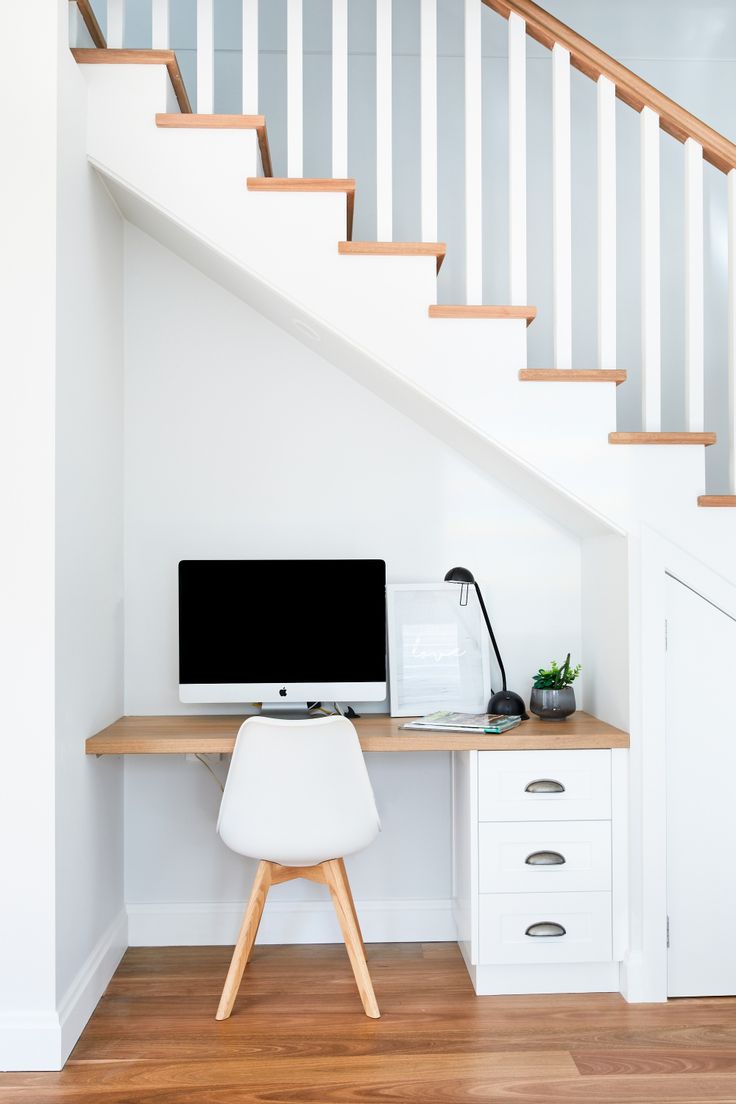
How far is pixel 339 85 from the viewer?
2.44m

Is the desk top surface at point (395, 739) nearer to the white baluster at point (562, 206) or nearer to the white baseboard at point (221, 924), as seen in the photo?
the white baseboard at point (221, 924)

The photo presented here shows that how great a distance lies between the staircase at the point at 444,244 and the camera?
7.82 feet

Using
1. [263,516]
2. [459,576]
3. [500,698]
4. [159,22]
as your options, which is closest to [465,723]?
[500,698]

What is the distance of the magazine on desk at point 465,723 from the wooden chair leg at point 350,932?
43 centimetres

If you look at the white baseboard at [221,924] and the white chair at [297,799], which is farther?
the white baseboard at [221,924]

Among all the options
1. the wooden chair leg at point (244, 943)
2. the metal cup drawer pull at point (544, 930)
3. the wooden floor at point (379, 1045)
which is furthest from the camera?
the metal cup drawer pull at point (544, 930)

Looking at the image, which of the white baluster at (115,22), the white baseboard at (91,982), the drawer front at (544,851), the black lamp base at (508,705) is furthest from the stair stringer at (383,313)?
the white baseboard at (91,982)

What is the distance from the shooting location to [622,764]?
2451mm

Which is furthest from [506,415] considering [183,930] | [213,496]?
[183,930]

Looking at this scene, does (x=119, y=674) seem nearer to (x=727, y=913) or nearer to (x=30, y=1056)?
(x=30, y=1056)

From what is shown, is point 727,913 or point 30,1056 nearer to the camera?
point 30,1056

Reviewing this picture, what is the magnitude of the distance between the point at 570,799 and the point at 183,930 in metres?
1.31

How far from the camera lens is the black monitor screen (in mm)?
2686

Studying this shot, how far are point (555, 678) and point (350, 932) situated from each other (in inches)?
36.5
